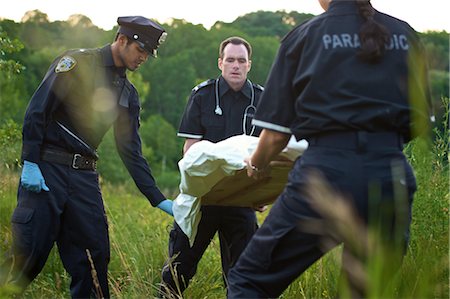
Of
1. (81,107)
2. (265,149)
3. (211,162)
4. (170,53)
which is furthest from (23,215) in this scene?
(170,53)

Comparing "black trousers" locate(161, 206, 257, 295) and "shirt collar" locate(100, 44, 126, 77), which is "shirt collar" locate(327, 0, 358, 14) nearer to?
"shirt collar" locate(100, 44, 126, 77)

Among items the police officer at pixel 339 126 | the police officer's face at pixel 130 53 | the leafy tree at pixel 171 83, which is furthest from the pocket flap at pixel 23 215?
the leafy tree at pixel 171 83

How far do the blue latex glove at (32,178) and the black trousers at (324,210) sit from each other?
1.90 m

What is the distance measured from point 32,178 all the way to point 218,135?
5.40 feet

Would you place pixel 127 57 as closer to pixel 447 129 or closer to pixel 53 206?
pixel 53 206

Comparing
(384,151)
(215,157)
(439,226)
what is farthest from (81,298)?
(384,151)

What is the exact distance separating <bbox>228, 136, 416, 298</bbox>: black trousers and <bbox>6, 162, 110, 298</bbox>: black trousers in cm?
184

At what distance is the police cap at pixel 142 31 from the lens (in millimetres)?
5523

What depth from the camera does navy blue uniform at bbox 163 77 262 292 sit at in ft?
20.1

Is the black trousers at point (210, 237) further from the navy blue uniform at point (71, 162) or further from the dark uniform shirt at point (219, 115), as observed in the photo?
the navy blue uniform at point (71, 162)

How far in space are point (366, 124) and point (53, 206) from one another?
2524 millimetres

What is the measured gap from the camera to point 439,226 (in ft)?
16.8

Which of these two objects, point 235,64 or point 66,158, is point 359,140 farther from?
point 235,64

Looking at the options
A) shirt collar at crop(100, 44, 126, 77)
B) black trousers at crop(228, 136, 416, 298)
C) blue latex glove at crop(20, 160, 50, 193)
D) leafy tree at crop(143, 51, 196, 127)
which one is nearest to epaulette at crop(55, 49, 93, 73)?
shirt collar at crop(100, 44, 126, 77)
